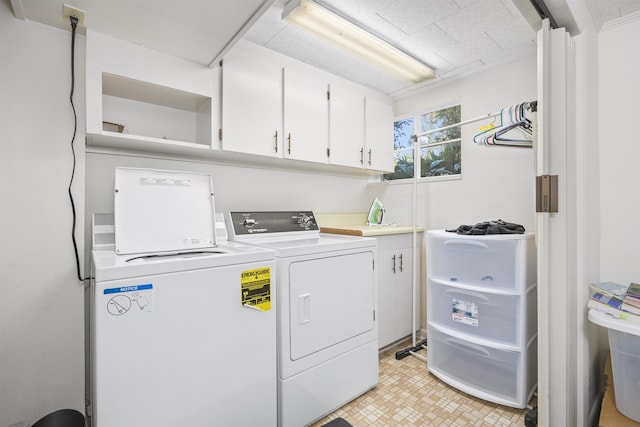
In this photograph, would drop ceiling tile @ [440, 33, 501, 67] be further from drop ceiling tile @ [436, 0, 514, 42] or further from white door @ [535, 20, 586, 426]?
white door @ [535, 20, 586, 426]

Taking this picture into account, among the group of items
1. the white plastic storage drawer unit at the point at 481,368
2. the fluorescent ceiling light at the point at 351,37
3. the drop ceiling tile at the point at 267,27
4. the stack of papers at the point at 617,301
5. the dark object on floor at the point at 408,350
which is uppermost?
the drop ceiling tile at the point at 267,27

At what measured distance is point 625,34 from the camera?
Result: 1.80 meters

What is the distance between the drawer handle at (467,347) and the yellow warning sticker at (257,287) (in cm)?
141

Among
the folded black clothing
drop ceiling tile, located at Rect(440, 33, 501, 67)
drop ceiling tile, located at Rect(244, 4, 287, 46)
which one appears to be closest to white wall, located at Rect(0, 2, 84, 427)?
drop ceiling tile, located at Rect(244, 4, 287, 46)

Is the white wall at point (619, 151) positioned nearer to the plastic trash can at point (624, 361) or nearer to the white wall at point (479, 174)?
the white wall at point (479, 174)

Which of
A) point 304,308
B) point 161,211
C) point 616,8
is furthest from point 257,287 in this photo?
point 616,8

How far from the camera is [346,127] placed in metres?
2.67

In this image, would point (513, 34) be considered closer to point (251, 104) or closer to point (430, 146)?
point (430, 146)

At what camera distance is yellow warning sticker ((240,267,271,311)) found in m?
1.42

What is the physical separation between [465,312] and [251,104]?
6.82ft

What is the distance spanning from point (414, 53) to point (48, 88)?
2370 mm

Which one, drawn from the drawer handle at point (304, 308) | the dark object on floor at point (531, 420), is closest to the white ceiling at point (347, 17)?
the drawer handle at point (304, 308)

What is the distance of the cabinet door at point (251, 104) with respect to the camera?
1.95 metres

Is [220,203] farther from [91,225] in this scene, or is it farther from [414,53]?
[414,53]
